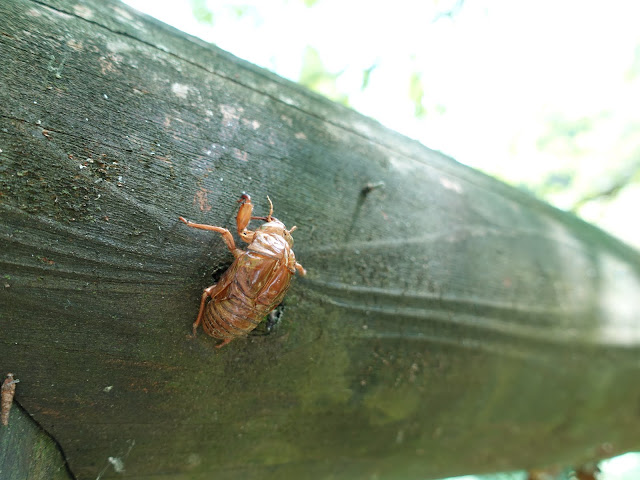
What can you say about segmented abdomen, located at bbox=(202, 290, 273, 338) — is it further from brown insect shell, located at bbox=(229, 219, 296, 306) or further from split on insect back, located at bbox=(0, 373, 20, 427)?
split on insect back, located at bbox=(0, 373, 20, 427)

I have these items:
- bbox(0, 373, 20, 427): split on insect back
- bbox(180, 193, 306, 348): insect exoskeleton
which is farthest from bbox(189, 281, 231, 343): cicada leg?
bbox(0, 373, 20, 427): split on insect back

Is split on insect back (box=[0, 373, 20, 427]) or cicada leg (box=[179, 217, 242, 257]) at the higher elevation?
cicada leg (box=[179, 217, 242, 257])

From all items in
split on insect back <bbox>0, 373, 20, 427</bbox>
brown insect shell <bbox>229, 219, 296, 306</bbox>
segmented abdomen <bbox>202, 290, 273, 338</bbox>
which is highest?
brown insect shell <bbox>229, 219, 296, 306</bbox>

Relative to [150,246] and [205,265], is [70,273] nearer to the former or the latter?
[150,246]

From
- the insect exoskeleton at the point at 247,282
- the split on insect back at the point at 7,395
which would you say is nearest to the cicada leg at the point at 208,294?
the insect exoskeleton at the point at 247,282

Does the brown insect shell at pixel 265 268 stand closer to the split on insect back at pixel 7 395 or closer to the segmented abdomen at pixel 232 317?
the segmented abdomen at pixel 232 317

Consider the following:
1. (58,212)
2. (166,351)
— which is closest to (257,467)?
(166,351)

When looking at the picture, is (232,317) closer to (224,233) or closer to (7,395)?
(224,233)
